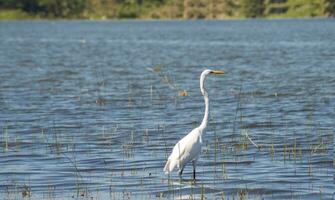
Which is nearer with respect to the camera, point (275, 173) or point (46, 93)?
point (275, 173)

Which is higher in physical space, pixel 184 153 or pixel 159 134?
pixel 184 153

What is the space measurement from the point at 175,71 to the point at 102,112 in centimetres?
1888

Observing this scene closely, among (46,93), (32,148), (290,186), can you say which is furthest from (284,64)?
(290,186)

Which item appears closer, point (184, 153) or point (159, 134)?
point (184, 153)

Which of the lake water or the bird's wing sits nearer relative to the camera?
the bird's wing

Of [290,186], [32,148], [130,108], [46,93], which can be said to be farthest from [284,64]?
[290,186]

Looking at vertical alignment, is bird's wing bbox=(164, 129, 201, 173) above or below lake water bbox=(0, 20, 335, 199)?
above

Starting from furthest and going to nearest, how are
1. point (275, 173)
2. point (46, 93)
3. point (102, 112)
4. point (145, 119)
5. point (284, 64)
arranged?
point (284, 64)
point (46, 93)
point (102, 112)
point (145, 119)
point (275, 173)

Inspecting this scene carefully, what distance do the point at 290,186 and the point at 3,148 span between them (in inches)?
312

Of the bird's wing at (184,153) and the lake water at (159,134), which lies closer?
the bird's wing at (184,153)

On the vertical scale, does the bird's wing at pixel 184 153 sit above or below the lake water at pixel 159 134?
above

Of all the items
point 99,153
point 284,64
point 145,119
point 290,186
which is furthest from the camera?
point 284,64

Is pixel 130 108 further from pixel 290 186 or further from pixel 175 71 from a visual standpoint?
pixel 175 71

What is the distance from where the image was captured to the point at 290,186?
17.0 meters
